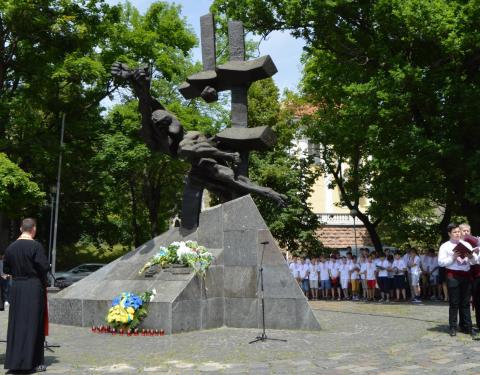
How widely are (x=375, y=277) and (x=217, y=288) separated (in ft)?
28.8

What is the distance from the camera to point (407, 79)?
17062mm

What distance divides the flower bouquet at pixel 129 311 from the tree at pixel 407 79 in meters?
9.97

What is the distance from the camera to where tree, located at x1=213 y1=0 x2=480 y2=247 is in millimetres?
16562

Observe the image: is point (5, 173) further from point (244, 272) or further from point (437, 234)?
point (437, 234)

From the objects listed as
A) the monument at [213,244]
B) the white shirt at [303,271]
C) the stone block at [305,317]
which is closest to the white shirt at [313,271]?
the white shirt at [303,271]

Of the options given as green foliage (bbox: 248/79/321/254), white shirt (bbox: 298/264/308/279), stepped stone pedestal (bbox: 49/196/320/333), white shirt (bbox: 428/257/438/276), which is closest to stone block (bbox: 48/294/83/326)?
stepped stone pedestal (bbox: 49/196/320/333)

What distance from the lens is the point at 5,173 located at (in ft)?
67.4

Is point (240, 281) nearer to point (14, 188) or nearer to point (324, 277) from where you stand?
point (324, 277)

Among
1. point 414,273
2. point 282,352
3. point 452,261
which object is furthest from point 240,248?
point 414,273

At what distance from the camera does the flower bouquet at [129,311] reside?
33.6 feet

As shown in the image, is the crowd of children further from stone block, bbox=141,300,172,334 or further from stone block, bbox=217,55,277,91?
stone block, bbox=141,300,172,334

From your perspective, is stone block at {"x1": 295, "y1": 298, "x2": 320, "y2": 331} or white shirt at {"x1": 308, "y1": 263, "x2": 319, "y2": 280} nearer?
stone block at {"x1": 295, "y1": 298, "x2": 320, "y2": 331}

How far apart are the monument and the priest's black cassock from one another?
3057 millimetres

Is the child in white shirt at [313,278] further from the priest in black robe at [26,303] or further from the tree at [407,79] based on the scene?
the priest in black robe at [26,303]
